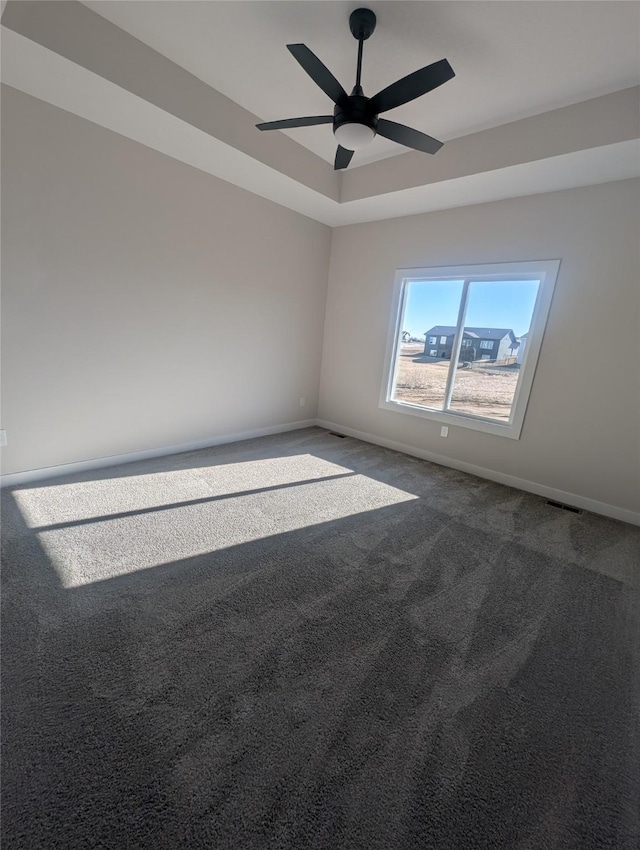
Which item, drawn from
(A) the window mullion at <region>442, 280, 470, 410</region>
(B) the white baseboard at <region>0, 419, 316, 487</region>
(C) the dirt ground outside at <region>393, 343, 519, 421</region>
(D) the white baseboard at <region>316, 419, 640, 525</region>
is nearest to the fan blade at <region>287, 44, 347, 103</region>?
(A) the window mullion at <region>442, 280, 470, 410</region>

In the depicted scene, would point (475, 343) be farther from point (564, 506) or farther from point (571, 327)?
point (564, 506)

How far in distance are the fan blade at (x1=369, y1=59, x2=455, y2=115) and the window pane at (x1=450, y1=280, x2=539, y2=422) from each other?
2059 millimetres

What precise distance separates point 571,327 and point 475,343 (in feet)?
2.82

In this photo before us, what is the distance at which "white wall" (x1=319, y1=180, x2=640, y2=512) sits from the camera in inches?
114

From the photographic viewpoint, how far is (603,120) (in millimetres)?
2371

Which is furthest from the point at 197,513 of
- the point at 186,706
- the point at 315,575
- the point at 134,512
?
the point at 186,706

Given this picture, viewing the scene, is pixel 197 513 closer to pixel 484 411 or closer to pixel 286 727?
pixel 286 727

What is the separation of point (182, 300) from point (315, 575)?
279cm

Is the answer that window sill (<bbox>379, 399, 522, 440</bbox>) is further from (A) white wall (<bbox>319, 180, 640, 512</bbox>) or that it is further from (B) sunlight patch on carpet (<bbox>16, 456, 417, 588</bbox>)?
(B) sunlight patch on carpet (<bbox>16, 456, 417, 588</bbox>)

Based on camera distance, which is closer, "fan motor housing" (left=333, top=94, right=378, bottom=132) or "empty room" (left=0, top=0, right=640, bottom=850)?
"empty room" (left=0, top=0, right=640, bottom=850)

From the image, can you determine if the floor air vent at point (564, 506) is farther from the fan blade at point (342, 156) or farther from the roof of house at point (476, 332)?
the fan blade at point (342, 156)

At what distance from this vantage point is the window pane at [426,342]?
13.0 feet

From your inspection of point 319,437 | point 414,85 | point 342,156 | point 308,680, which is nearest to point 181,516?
point 308,680

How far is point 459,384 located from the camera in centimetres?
396
